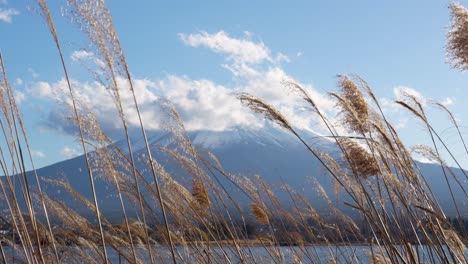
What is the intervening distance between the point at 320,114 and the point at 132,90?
0.91m

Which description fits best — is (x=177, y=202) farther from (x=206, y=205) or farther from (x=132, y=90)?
(x=132, y=90)

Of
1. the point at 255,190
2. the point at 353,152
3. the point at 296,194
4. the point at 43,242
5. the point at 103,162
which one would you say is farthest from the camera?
the point at 296,194

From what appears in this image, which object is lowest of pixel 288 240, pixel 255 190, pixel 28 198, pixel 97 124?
pixel 288 240

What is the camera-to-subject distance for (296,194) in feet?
17.1

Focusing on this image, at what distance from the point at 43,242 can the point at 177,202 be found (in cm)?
116

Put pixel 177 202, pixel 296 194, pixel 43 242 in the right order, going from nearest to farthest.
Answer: pixel 177 202, pixel 43 242, pixel 296 194

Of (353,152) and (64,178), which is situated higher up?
(64,178)

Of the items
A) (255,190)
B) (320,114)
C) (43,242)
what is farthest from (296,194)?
(320,114)

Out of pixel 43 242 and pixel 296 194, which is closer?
pixel 43 242

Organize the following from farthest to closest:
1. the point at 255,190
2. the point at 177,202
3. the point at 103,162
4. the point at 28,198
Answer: the point at 255,190 < the point at 177,202 < the point at 103,162 < the point at 28,198

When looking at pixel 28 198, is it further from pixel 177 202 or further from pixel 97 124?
pixel 177 202

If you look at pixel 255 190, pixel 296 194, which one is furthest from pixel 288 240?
pixel 296 194

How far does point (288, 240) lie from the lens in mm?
4434

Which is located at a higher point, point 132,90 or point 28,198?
point 132,90
